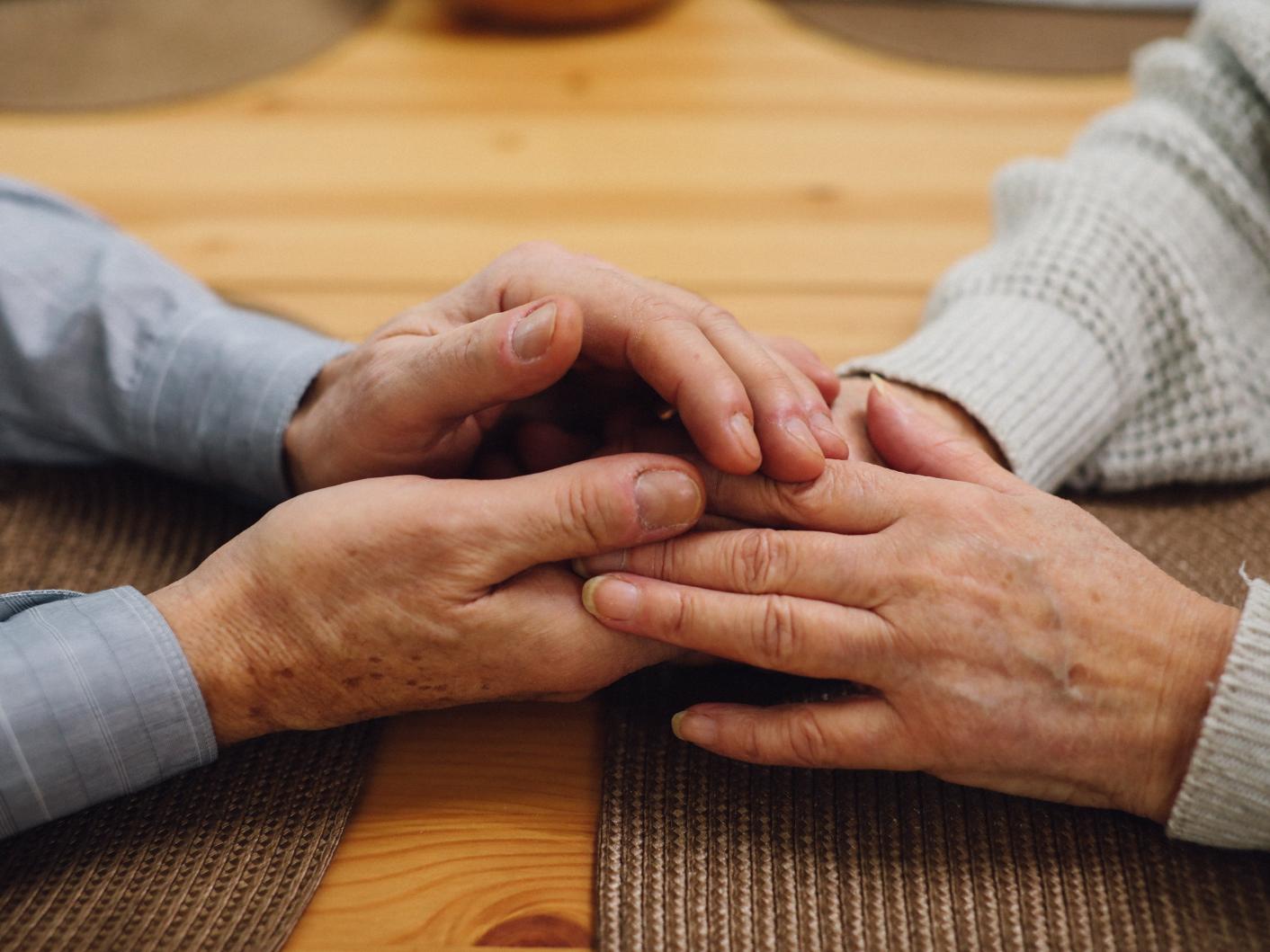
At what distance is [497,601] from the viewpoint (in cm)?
56

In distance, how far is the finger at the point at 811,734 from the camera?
551 mm

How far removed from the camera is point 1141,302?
2.56ft

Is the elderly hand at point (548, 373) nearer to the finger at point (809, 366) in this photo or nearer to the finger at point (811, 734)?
the finger at point (809, 366)

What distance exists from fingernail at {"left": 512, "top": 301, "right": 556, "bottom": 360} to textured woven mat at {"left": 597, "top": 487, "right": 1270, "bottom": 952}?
237mm

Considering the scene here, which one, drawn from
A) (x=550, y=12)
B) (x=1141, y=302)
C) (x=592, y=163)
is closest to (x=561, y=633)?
(x=1141, y=302)

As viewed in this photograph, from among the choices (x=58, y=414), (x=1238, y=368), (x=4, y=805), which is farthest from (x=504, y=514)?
(x=1238, y=368)

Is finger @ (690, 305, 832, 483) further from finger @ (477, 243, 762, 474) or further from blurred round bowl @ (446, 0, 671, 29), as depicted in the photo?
blurred round bowl @ (446, 0, 671, 29)

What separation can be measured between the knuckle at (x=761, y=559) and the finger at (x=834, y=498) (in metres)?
0.02

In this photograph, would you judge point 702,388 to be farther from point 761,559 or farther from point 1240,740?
point 1240,740

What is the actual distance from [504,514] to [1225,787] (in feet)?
1.27

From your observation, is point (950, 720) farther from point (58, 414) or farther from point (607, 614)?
point (58, 414)

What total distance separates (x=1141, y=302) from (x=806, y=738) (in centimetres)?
45

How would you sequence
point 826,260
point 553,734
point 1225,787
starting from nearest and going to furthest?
1. point 1225,787
2. point 553,734
3. point 826,260

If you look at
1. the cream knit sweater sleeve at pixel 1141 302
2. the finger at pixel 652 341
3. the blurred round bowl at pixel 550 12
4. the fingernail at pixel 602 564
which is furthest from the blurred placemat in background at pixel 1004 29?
the fingernail at pixel 602 564
